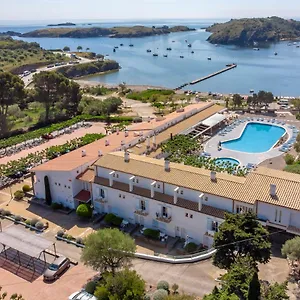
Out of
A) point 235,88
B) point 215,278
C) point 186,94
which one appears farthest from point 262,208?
point 235,88

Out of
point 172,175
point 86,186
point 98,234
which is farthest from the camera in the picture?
point 86,186

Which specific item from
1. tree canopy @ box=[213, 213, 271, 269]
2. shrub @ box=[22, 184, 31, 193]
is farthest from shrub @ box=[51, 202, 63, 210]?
tree canopy @ box=[213, 213, 271, 269]

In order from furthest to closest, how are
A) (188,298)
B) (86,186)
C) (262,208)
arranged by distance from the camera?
(86,186)
(262,208)
(188,298)

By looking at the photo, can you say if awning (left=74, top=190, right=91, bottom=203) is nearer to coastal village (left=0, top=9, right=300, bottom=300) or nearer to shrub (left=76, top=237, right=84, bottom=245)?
coastal village (left=0, top=9, right=300, bottom=300)

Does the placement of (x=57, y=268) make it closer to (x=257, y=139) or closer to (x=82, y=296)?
(x=82, y=296)

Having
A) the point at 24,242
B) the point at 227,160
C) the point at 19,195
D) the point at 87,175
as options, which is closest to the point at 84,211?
the point at 87,175

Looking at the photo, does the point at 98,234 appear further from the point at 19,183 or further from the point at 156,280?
the point at 19,183
